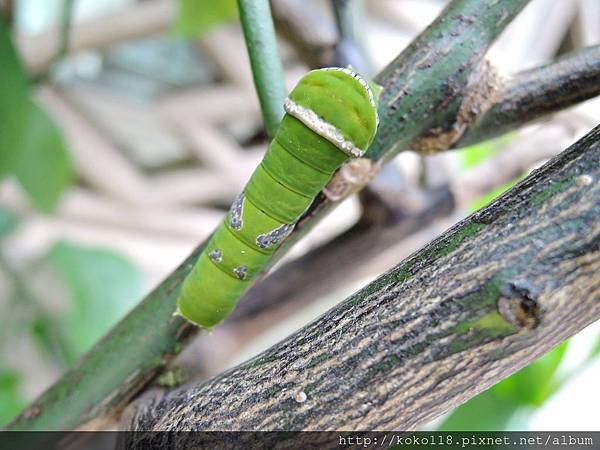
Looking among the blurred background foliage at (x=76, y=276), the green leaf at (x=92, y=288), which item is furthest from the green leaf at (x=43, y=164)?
the green leaf at (x=92, y=288)

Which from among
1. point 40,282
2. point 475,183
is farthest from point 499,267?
point 40,282

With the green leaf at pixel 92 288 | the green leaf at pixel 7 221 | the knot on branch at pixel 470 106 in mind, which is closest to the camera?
the knot on branch at pixel 470 106

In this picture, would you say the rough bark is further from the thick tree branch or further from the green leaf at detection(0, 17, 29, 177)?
the green leaf at detection(0, 17, 29, 177)

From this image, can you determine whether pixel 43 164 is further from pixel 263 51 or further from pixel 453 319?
pixel 453 319

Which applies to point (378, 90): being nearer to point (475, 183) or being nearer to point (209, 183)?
point (475, 183)

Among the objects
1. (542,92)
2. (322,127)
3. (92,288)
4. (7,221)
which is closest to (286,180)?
(322,127)

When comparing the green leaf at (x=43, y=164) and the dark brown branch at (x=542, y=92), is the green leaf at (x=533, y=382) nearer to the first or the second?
the dark brown branch at (x=542, y=92)

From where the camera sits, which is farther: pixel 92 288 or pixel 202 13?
pixel 92 288
